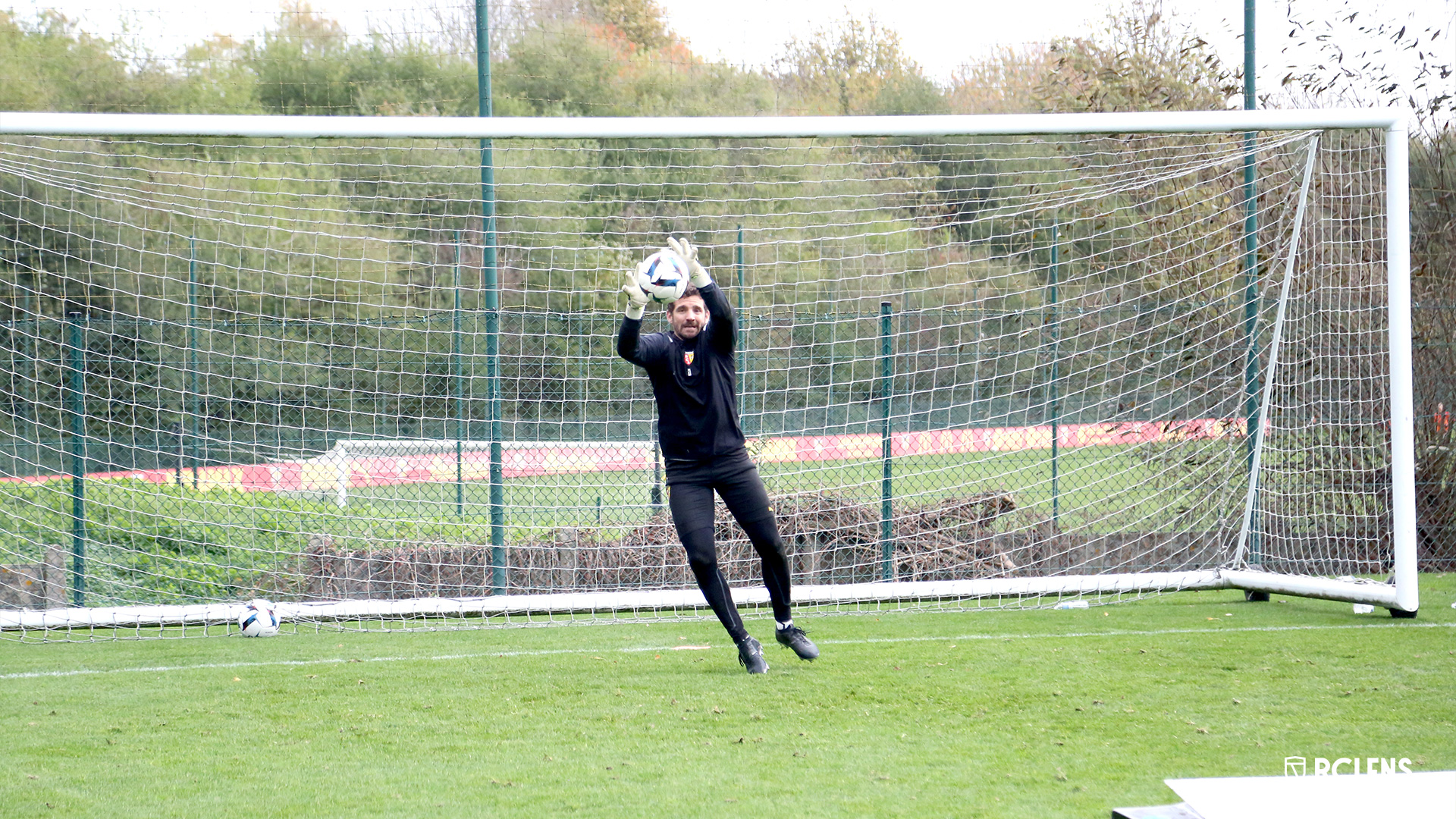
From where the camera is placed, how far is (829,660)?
5613 mm

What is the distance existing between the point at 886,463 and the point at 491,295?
284cm

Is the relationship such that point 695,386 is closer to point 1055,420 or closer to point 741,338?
point 741,338

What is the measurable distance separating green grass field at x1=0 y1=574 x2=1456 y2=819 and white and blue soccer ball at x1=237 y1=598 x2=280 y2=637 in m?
0.12

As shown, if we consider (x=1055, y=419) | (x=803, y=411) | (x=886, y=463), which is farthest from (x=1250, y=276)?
(x=803, y=411)

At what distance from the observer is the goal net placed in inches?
277

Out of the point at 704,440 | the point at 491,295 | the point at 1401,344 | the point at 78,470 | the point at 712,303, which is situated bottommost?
the point at 78,470

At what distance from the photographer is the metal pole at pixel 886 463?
816cm

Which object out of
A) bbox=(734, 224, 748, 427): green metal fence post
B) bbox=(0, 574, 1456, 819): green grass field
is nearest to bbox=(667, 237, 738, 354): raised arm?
bbox=(0, 574, 1456, 819): green grass field

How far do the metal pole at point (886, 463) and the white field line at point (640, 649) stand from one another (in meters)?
1.83

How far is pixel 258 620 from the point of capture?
660 cm

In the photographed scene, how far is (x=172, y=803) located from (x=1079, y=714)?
300 cm

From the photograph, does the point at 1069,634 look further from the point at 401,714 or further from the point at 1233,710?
the point at 401,714

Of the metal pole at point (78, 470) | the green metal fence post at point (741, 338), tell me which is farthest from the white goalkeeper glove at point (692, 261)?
the metal pole at point (78, 470)

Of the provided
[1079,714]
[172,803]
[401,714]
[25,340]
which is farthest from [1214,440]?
[25,340]
